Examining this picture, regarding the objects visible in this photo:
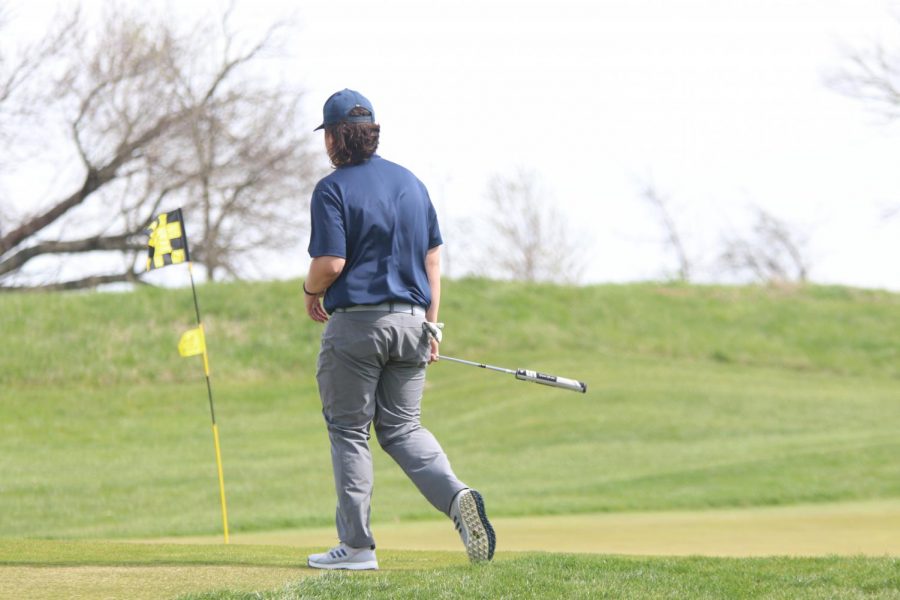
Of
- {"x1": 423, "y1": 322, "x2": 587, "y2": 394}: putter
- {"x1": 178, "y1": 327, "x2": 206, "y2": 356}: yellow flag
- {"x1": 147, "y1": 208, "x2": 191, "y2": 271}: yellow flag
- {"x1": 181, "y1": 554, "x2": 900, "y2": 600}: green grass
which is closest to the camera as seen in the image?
{"x1": 181, "y1": 554, "x2": 900, "y2": 600}: green grass

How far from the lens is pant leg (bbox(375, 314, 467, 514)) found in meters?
5.48

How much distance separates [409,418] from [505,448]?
42.3 feet

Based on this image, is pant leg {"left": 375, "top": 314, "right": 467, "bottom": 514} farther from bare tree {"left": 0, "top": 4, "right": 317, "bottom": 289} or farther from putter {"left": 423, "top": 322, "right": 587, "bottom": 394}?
bare tree {"left": 0, "top": 4, "right": 317, "bottom": 289}

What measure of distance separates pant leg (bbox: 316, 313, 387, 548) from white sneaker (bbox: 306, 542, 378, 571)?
0.04 meters

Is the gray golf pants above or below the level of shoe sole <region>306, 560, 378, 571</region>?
above

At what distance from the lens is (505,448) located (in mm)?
18375

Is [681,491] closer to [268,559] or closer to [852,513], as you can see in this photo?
→ [852,513]

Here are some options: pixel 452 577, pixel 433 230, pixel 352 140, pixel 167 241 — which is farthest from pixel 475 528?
pixel 167 241

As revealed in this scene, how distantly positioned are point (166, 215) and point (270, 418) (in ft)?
41.1

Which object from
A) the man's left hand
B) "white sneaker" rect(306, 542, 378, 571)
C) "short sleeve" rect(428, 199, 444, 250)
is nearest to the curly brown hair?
"short sleeve" rect(428, 199, 444, 250)

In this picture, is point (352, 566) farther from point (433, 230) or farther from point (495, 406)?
point (495, 406)

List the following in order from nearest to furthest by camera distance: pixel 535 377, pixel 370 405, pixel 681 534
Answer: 1. pixel 370 405
2. pixel 535 377
3. pixel 681 534

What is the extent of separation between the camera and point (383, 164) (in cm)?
560

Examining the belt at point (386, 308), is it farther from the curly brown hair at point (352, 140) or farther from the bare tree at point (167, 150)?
the bare tree at point (167, 150)
